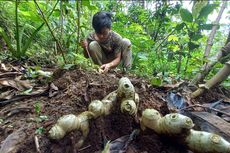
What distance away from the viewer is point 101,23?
3.74 m

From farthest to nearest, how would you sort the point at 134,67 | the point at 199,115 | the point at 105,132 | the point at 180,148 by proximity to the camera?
1. the point at 134,67
2. the point at 199,115
3. the point at 105,132
4. the point at 180,148

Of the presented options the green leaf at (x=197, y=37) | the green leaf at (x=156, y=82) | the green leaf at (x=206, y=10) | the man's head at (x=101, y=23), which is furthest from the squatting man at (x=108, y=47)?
the green leaf at (x=156, y=82)

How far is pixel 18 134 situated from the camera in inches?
57.6

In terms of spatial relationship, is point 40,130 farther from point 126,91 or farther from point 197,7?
point 197,7

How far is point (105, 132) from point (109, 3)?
6.70 m

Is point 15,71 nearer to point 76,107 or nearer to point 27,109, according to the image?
point 27,109

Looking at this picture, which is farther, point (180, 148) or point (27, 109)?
point (27, 109)

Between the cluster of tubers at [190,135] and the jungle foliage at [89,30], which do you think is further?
the jungle foliage at [89,30]

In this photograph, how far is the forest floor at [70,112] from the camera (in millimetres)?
1430

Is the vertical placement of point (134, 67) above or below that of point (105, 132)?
below

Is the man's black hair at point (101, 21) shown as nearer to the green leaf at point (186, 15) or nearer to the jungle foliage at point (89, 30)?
the jungle foliage at point (89, 30)

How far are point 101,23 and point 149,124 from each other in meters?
→ 2.55

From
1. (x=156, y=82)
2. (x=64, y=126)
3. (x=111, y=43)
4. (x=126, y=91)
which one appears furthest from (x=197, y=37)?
Answer: (x=64, y=126)

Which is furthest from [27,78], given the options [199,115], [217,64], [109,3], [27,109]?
[109,3]
